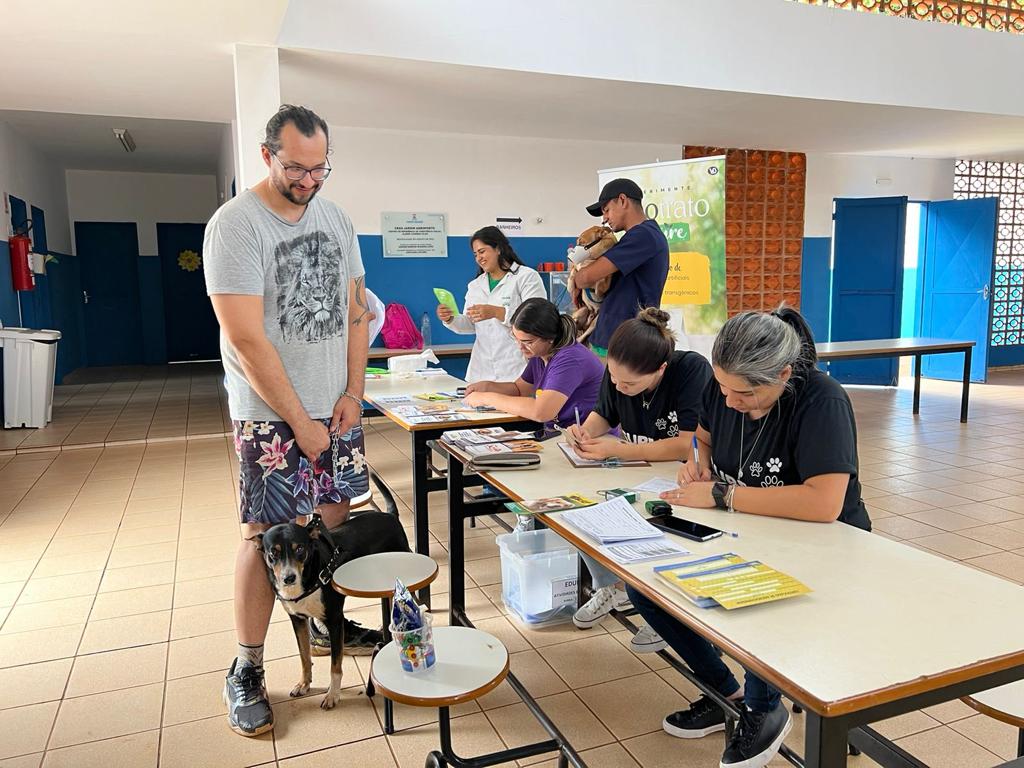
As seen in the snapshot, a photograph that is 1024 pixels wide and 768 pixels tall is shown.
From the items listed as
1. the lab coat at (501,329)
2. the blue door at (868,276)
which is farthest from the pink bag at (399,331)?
the blue door at (868,276)

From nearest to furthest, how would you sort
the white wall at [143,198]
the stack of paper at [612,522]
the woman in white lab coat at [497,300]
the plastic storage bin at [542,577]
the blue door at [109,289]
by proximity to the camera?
the stack of paper at [612,522] → the plastic storage bin at [542,577] → the woman in white lab coat at [497,300] → the white wall at [143,198] → the blue door at [109,289]

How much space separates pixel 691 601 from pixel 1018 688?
79 centimetres

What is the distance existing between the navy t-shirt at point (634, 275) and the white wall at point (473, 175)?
3748mm

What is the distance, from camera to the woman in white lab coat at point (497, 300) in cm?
384

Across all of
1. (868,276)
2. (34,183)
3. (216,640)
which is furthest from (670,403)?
(34,183)

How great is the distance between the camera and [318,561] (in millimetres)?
2078

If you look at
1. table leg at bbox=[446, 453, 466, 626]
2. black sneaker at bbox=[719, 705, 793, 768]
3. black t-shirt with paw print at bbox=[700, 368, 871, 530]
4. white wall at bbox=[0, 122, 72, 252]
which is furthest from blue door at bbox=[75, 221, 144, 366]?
black sneaker at bbox=[719, 705, 793, 768]

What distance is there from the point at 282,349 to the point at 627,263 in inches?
64.3

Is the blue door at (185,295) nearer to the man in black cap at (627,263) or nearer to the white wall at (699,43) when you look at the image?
the white wall at (699,43)

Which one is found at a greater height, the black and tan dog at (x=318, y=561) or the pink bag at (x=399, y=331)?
the pink bag at (x=399, y=331)

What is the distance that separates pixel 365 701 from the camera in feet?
7.54

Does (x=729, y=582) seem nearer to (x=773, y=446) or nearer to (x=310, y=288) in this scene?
(x=773, y=446)

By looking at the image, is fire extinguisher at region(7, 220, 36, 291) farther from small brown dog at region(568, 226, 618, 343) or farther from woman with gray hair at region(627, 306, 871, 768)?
woman with gray hair at region(627, 306, 871, 768)

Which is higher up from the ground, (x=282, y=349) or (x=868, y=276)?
(x=868, y=276)
